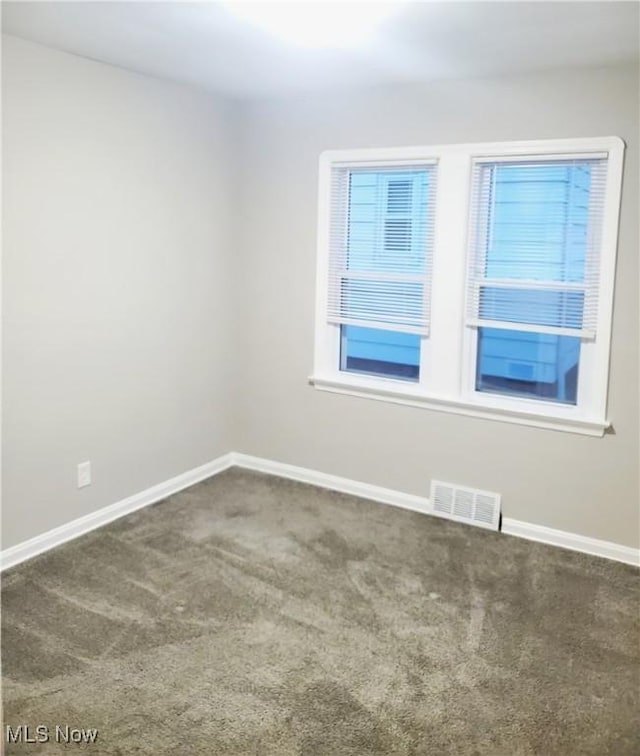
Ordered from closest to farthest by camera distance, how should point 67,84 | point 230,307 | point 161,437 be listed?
1. point 67,84
2. point 161,437
3. point 230,307

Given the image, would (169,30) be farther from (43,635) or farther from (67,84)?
(43,635)

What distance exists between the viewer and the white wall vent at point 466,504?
3.80 m

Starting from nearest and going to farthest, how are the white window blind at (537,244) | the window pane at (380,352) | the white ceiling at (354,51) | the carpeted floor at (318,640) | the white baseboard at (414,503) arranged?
the carpeted floor at (318,640) < the white ceiling at (354,51) < the white window blind at (537,244) < the white baseboard at (414,503) < the window pane at (380,352)

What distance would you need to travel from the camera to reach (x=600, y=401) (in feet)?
11.3

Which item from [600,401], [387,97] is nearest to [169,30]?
[387,97]

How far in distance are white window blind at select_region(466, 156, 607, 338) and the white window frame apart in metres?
0.05

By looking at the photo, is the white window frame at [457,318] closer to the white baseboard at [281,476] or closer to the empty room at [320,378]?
the empty room at [320,378]

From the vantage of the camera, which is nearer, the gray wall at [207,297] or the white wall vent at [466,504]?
the gray wall at [207,297]

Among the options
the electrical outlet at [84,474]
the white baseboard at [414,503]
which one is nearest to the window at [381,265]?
the white baseboard at [414,503]

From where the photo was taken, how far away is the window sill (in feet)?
11.5

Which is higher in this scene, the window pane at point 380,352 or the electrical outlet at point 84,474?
the window pane at point 380,352

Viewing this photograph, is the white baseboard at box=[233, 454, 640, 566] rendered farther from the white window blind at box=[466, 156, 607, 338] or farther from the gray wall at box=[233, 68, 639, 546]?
the white window blind at box=[466, 156, 607, 338]

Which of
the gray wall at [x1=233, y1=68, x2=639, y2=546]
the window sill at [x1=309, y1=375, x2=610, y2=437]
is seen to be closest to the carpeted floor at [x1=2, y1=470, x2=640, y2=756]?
the gray wall at [x1=233, y1=68, x2=639, y2=546]

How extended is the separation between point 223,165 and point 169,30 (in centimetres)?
149
